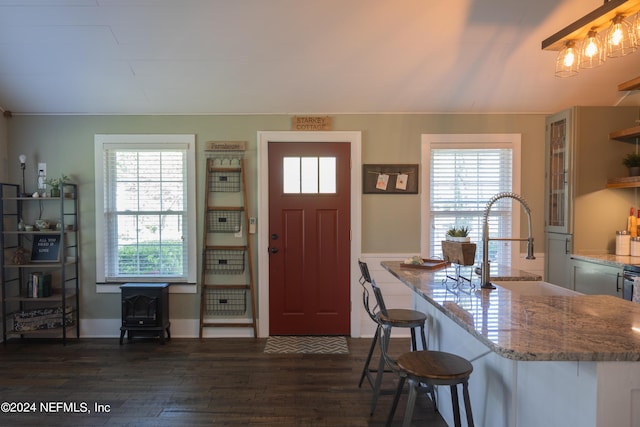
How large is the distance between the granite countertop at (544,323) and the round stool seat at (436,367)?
276 mm

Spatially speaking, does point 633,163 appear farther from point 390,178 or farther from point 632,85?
point 390,178

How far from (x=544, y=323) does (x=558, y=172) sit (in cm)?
296

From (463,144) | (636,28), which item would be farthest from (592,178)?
(636,28)

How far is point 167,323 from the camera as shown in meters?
3.95

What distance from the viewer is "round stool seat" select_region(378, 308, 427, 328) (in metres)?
2.42

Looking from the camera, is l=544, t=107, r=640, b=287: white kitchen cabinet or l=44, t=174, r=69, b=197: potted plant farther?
l=44, t=174, r=69, b=197: potted plant

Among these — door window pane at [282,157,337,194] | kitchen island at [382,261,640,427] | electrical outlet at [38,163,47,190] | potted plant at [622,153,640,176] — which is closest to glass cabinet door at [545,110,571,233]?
potted plant at [622,153,640,176]

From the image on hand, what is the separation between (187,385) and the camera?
2.97 metres

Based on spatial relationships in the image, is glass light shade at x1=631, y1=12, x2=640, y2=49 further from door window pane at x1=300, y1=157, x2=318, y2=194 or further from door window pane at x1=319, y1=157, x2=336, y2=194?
door window pane at x1=300, y1=157, x2=318, y2=194

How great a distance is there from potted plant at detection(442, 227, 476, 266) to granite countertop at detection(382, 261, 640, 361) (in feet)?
0.60

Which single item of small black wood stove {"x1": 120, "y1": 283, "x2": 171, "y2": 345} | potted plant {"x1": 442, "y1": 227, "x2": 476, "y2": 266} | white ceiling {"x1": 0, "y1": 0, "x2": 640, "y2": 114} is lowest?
small black wood stove {"x1": 120, "y1": 283, "x2": 171, "y2": 345}

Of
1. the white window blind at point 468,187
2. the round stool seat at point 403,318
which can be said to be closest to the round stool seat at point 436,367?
the round stool seat at point 403,318

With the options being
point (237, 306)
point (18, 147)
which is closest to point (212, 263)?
point (237, 306)

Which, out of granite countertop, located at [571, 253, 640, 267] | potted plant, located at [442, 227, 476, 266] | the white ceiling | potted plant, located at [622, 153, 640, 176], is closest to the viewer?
potted plant, located at [442, 227, 476, 266]
